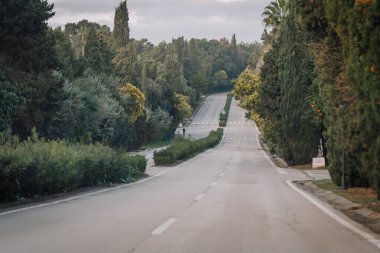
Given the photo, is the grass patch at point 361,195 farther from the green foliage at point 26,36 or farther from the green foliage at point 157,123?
the green foliage at point 157,123

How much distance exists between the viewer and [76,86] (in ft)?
218

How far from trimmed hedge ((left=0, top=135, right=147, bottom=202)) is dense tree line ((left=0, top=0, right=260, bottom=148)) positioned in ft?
5.09

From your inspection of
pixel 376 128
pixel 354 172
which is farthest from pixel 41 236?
pixel 354 172

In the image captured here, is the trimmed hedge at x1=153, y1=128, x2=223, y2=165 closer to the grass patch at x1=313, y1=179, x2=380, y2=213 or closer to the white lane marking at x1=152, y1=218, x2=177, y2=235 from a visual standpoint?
the grass patch at x1=313, y1=179, x2=380, y2=213

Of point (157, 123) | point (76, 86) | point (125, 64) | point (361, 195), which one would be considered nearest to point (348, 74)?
point (361, 195)

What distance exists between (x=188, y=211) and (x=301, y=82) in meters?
32.7

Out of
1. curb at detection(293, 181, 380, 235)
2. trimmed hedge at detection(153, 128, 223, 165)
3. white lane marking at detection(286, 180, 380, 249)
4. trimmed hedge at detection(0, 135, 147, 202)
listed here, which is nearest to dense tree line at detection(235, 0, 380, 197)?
curb at detection(293, 181, 380, 235)

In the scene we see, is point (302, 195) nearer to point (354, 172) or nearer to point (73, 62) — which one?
point (354, 172)

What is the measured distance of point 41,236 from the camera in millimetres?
10586

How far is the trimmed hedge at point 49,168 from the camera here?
53.9 feet

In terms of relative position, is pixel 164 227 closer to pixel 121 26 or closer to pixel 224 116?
pixel 121 26

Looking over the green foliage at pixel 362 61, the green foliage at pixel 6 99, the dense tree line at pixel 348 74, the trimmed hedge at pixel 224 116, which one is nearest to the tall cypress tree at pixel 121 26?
the trimmed hedge at pixel 224 116

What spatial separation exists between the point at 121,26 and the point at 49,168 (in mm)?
88133

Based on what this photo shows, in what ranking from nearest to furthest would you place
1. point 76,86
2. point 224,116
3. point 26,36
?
point 26,36, point 76,86, point 224,116
